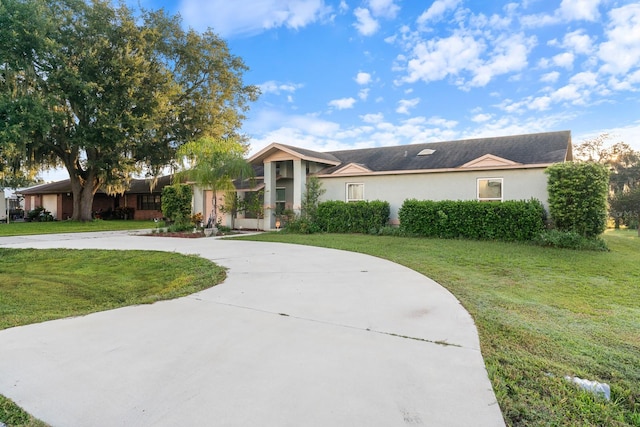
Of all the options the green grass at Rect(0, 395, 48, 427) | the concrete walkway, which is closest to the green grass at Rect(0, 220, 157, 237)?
the concrete walkway

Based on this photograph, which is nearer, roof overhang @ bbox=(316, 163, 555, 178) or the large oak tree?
roof overhang @ bbox=(316, 163, 555, 178)

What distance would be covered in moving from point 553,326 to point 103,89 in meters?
24.4

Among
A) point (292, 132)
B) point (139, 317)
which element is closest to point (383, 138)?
point (292, 132)

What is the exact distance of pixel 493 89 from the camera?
15.5 m

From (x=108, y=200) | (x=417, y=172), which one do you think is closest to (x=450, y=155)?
(x=417, y=172)

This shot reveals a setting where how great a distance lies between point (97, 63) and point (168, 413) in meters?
24.2

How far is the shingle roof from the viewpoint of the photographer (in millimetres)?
13141

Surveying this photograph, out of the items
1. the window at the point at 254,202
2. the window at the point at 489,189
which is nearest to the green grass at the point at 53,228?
the window at the point at 254,202

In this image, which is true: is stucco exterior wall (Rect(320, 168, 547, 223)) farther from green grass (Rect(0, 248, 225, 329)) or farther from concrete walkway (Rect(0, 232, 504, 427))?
concrete walkway (Rect(0, 232, 504, 427))

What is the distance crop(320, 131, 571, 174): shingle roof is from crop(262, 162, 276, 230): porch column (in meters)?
2.54

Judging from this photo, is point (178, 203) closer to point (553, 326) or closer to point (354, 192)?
point (354, 192)

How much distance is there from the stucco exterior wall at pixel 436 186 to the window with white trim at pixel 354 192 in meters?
0.16

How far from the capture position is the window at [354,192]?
16.1m

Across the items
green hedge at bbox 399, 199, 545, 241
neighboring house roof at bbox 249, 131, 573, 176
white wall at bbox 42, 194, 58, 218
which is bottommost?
green hedge at bbox 399, 199, 545, 241
